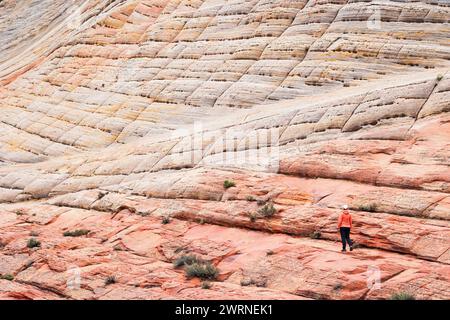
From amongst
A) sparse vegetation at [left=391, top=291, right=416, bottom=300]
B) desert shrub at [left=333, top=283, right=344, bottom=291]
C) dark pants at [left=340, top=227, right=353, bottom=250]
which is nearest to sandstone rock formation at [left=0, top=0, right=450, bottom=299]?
desert shrub at [left=333, top=283, right=344, bottom=291]

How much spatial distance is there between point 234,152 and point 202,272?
7.25m

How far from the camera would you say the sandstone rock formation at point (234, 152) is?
49.2 feet

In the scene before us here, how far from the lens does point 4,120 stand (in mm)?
33844

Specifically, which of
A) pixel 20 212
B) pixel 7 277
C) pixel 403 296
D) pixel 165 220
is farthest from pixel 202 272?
pixel 20 212

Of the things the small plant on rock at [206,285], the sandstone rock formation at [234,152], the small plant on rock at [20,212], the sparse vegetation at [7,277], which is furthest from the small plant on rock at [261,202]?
the small plant on rock at [20,212]

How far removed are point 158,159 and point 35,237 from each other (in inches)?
234

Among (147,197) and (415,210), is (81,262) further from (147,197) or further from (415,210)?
(415,210)

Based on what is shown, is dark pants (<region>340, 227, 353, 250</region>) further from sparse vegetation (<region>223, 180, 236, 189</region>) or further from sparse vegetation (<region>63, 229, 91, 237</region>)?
sparse vegetation (<region>63, 229, 91, 237</region>)

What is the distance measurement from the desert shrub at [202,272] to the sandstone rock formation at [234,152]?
0.21 m

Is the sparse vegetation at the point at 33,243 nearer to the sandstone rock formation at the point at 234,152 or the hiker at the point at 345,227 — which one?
the sandstone rock formation at the point at 234,152

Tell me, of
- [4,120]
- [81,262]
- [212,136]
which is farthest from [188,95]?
[81,262]

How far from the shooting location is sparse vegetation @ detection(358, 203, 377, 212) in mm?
15992

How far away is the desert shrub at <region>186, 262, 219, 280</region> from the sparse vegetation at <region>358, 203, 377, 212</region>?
4.34 metres

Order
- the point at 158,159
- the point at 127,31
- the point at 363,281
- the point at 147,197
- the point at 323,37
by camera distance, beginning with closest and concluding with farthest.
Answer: the point at 363,281, the point at 147,197, the point at 158,159, the point at 323,37, the point at 127,31
